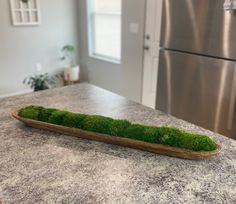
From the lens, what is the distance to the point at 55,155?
0.94m

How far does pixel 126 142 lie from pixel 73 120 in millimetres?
250

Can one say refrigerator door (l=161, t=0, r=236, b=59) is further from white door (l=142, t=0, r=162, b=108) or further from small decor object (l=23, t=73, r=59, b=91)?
small decor object (l=23, t=73, r=59, b=91)

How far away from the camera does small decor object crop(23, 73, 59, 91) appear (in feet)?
12.8

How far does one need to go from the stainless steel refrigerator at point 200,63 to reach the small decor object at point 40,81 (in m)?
2.19

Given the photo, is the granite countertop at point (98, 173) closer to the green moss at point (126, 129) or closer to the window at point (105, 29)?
the green moss at point (126, 129)

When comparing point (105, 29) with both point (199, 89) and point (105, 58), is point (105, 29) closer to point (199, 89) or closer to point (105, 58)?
point (105, 58)

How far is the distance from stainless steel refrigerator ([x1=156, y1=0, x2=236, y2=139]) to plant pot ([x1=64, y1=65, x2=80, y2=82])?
2.28m

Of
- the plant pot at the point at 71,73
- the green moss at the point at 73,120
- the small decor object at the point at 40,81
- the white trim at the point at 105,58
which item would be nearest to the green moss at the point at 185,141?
the green moss at the point at 73,120

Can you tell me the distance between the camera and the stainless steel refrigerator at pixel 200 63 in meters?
1.80

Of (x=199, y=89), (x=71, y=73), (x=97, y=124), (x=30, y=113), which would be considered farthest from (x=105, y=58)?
(x=97, y=124)

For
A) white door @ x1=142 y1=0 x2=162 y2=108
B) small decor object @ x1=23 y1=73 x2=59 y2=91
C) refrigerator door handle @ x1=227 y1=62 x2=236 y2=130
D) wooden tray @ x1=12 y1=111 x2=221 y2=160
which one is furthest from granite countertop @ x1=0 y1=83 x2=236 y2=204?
small decor object @ x1=23 y1=73 x2=59 y2=91

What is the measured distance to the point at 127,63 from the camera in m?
3.56

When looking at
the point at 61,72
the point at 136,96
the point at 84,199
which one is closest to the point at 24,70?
the point at 61,72

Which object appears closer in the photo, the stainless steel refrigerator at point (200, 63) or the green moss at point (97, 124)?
the green moss at point (97, 124)
